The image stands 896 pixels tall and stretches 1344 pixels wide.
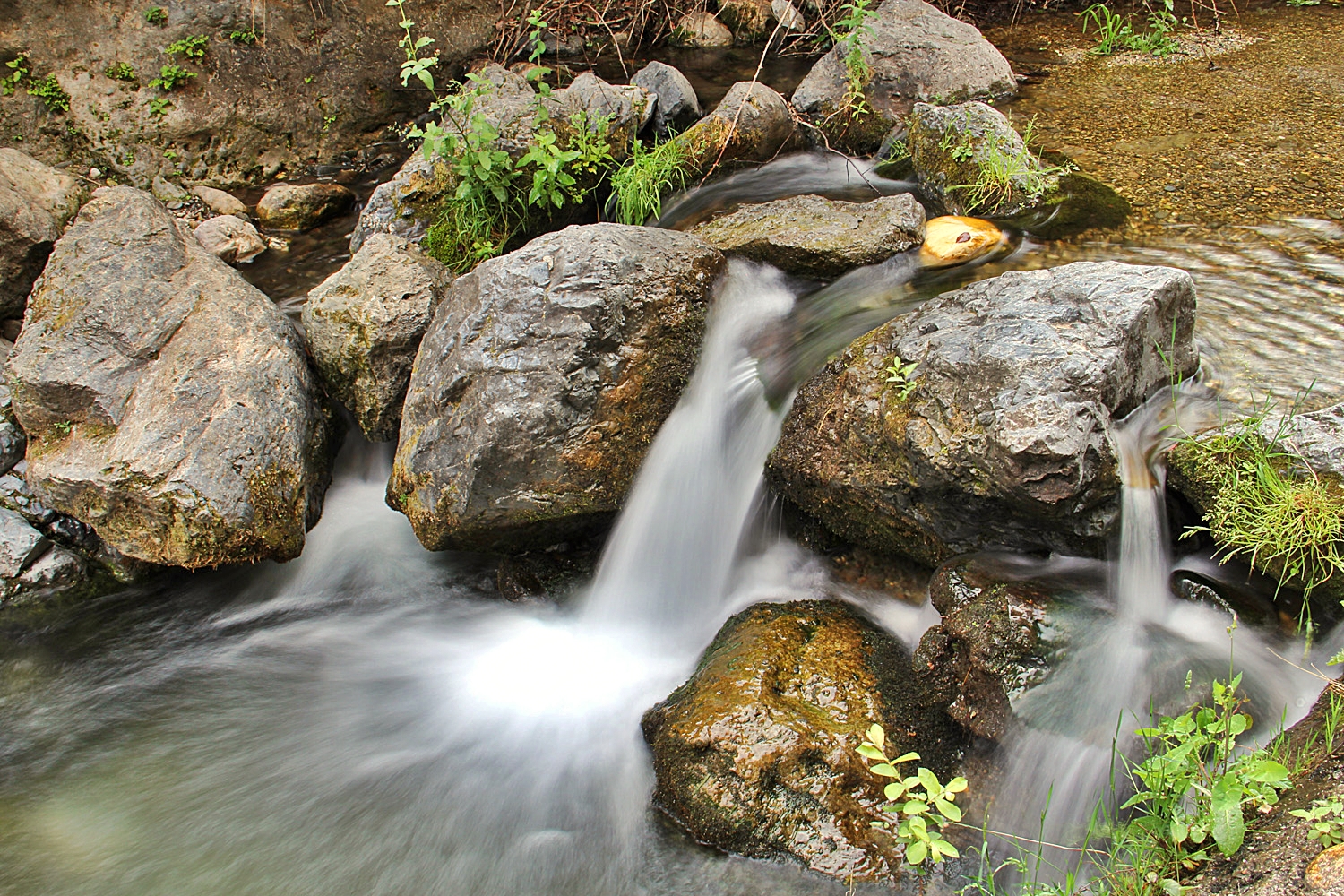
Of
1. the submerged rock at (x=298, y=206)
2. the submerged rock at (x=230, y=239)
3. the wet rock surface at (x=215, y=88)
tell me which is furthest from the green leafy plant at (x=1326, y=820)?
the wet rock surface at (x=215, y=88)

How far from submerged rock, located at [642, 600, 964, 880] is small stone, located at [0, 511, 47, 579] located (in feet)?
10.8

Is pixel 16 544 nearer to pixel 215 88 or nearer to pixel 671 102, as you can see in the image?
pixel 215 88

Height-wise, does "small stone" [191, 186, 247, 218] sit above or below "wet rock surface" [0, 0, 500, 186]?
below

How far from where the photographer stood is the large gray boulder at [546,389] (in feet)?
12.5

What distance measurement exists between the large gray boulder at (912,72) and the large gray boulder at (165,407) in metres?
4.32

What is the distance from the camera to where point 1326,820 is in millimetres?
2133

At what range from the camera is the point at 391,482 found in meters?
4.26

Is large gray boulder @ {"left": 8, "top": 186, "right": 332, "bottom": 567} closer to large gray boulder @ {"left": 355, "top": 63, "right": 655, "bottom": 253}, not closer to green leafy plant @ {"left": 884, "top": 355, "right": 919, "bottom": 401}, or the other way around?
large gray boulder @ {"left": 355, "top": 63, "right": 655, "bottom": 253}

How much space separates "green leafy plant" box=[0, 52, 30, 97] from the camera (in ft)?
22.7

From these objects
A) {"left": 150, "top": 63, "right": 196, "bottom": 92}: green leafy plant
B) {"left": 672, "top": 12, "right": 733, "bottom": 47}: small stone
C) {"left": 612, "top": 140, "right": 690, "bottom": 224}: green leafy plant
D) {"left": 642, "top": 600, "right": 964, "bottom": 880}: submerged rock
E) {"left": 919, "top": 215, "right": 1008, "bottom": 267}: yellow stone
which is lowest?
{"left": 642, "top": 600, "right": 964, "bottom": 880}: submerged rock

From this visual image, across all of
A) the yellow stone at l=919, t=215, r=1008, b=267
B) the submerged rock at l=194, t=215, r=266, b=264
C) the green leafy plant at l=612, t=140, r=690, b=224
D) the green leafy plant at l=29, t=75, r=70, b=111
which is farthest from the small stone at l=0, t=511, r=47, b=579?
the yellow stone at l=919, t=215, r=1008, b=267

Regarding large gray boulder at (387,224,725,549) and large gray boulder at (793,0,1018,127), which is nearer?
large gray boulder at (387,224,725,549)

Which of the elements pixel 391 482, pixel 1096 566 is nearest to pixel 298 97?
pixel 391 482

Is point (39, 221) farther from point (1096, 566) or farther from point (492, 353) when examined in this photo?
point (1096, 566)
